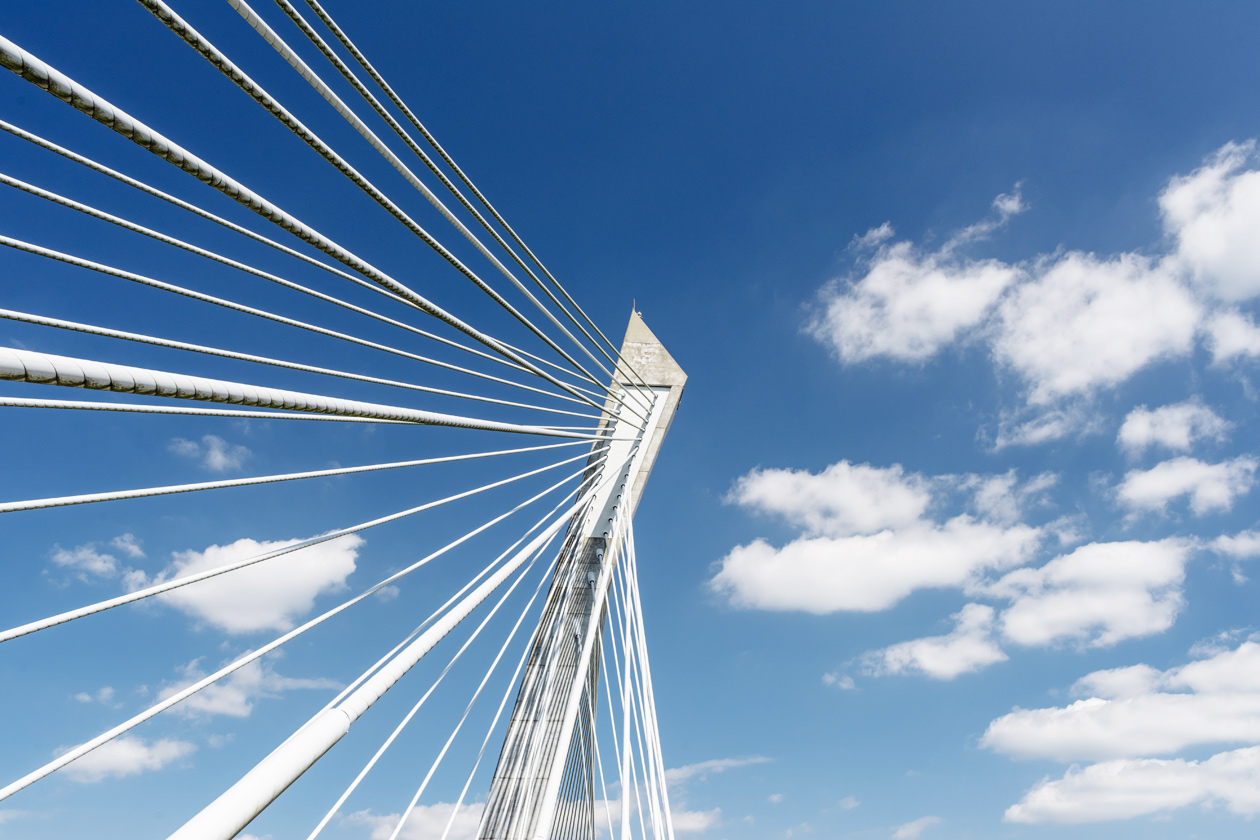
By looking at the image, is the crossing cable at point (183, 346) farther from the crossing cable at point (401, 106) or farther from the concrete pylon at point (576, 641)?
the concrete pylon at point (576, 641)

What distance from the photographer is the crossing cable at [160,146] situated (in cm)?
196

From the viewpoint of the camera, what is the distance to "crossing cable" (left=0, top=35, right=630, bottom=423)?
1964 millimetres

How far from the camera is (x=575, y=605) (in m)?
10.9

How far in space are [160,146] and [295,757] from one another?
2.27 metres

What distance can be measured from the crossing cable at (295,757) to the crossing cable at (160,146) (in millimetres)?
2017

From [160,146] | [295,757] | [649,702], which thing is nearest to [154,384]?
[160,146]

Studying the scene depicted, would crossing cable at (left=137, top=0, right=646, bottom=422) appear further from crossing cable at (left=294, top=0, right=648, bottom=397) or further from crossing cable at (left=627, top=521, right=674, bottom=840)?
crossing cable at (left=627, top=521, right=674, bottom=840)

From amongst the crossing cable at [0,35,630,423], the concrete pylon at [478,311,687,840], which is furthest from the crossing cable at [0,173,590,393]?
the concrete pylon at [478,311,687,840]

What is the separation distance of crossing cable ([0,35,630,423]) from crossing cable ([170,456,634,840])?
2.02 m

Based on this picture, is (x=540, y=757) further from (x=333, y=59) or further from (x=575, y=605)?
(x=333, y=59)

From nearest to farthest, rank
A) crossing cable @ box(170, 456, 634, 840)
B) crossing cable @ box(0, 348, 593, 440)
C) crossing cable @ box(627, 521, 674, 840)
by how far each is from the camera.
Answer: crossing cable @ box(0, 348, 593, 440), crossing cable @ box(170, 456, 634, 840), crossing cable @ box(627, 521, 674, 840)

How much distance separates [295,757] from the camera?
8.83ft

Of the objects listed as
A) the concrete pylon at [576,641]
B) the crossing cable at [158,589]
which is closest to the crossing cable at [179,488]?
the crossing cable at [158,589]

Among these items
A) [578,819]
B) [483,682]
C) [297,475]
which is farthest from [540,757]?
[297,475]
